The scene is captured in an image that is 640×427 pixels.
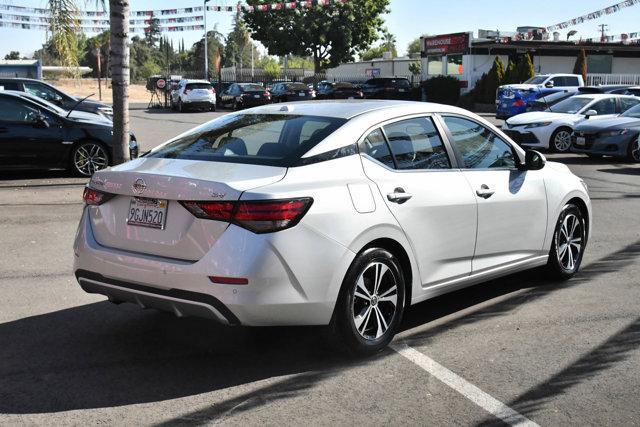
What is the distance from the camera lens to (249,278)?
4.28 metres

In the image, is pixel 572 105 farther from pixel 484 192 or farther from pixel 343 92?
pixel 343 92

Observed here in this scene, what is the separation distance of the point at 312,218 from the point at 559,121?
15482 mm

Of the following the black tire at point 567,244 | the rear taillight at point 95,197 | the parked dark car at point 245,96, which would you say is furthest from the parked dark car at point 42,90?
the parked dark car at point 245,96

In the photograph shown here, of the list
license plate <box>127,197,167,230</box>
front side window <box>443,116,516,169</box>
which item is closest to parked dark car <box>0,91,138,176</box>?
front side window <box>443,116,516,169</box>

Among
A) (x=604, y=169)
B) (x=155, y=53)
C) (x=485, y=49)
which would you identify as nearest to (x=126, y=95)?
(x=604, y=169)

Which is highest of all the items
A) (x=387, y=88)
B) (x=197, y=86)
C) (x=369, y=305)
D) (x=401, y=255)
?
(x=197, y=86)

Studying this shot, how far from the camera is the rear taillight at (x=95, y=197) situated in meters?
4.85

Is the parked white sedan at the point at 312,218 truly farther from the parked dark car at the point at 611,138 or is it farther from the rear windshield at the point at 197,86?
the rear windshield at the point at 197,86

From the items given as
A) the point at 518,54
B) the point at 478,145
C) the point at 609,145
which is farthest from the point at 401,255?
the point at 518,54

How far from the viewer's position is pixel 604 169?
1592 centimetres

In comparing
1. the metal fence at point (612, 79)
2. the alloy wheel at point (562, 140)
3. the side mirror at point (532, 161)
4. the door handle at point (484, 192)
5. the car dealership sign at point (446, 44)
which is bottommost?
the alloy wheel at point (562, 140)

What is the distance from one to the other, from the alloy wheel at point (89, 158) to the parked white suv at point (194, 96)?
26.9m

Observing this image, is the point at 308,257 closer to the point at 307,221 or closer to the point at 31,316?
the point at 307,221

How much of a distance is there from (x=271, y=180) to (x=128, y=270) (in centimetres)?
102
